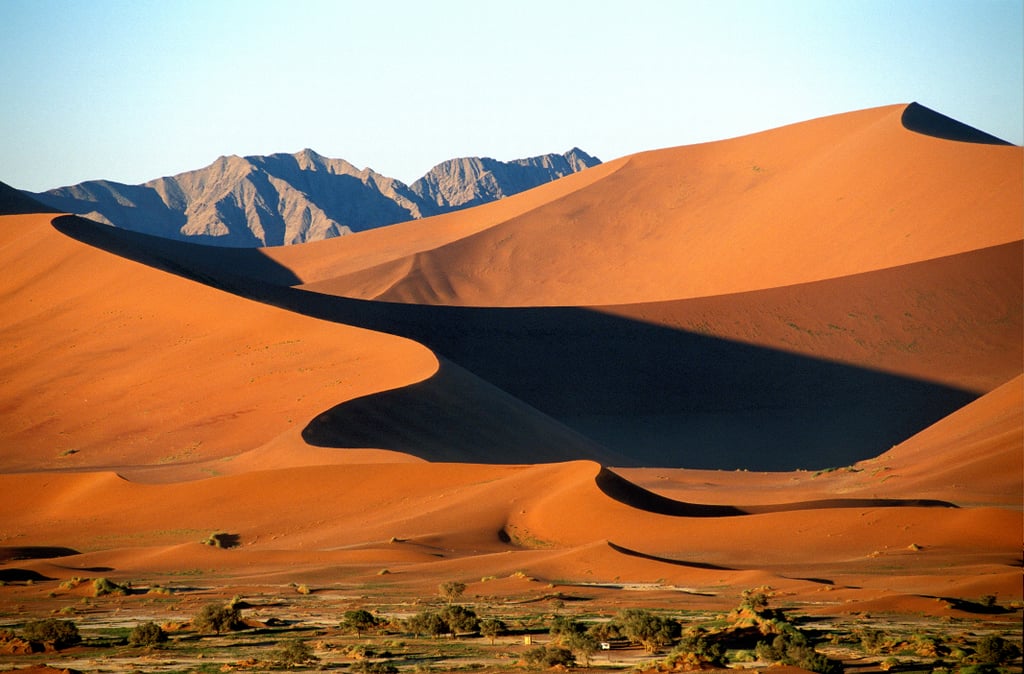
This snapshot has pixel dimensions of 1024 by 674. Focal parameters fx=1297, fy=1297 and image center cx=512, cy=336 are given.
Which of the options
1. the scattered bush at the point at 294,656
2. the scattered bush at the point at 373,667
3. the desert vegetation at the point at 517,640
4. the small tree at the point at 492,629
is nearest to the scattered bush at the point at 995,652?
the desert vegetation at the point at 517,640

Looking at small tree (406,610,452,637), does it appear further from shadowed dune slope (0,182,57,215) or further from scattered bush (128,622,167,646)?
shadowed dune slope (0,182,57,215)

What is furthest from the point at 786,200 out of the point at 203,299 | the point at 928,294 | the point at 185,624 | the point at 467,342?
the point at 185,624

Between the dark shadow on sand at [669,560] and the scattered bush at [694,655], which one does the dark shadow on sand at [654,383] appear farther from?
the scattered bush at [694,655]

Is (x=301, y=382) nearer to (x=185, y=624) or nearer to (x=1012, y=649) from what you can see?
(x=185, y=624)

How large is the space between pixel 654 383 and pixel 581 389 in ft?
10.7

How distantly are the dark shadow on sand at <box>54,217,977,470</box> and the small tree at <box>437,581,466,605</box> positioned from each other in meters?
20.5

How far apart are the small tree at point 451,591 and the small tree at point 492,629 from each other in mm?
3117

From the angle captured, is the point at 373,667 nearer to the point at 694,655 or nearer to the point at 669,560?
the point at 694,655

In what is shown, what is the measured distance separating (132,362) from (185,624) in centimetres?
3190

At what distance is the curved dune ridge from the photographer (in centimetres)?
2688

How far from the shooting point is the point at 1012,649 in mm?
15289

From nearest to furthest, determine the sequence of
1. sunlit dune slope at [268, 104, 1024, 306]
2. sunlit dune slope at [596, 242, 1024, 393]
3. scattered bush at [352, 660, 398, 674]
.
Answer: scattered bush at [352, 660, 398, 674], sunlit dune slope at [596, 242, 1024, 393], sunlit dune slope at [268, 104, 1024, 306]

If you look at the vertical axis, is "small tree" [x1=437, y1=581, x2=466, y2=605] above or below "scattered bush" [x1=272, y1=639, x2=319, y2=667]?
above

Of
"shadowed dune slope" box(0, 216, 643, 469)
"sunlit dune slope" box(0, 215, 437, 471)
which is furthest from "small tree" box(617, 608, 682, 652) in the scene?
"sunlit dune slope" box(0, 215, 437, 471)
